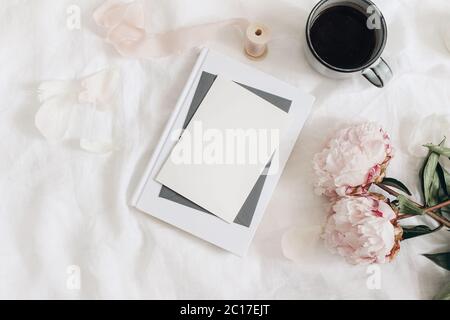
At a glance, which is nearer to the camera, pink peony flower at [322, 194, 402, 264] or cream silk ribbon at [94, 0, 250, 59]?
pink peony flower at [322, 194, 402, 264]

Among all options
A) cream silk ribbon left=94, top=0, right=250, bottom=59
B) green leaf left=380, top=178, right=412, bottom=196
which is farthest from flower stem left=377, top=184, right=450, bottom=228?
cream silk ribbon left=94, top=0, right=250, bottom=59

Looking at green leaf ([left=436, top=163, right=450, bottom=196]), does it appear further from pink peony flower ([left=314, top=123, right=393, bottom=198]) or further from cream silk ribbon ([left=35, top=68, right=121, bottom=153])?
cream silk ribbon ([left=35, top=68, right=121, bottom=153])

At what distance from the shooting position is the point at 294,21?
640mm

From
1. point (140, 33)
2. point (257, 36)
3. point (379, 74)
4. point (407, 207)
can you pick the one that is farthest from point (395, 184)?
point (140, 33)

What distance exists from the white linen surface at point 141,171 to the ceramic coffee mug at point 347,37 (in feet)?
0.17

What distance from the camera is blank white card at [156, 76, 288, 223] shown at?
602 millimetres

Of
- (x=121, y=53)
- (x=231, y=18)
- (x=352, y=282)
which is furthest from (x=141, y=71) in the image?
(x=352, y=282)

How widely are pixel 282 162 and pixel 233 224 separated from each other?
10 centimetres

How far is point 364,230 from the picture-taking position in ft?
1.71

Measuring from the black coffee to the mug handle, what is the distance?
21 millimetres

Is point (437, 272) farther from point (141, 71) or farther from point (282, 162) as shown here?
point (141, 71)

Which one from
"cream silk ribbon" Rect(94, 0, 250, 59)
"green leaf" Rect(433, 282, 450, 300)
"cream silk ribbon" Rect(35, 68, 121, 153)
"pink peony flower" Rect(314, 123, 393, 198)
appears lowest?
"green leaf" Rect(433, 282, 450, 300)

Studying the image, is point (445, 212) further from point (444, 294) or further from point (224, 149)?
point (224, 149)
